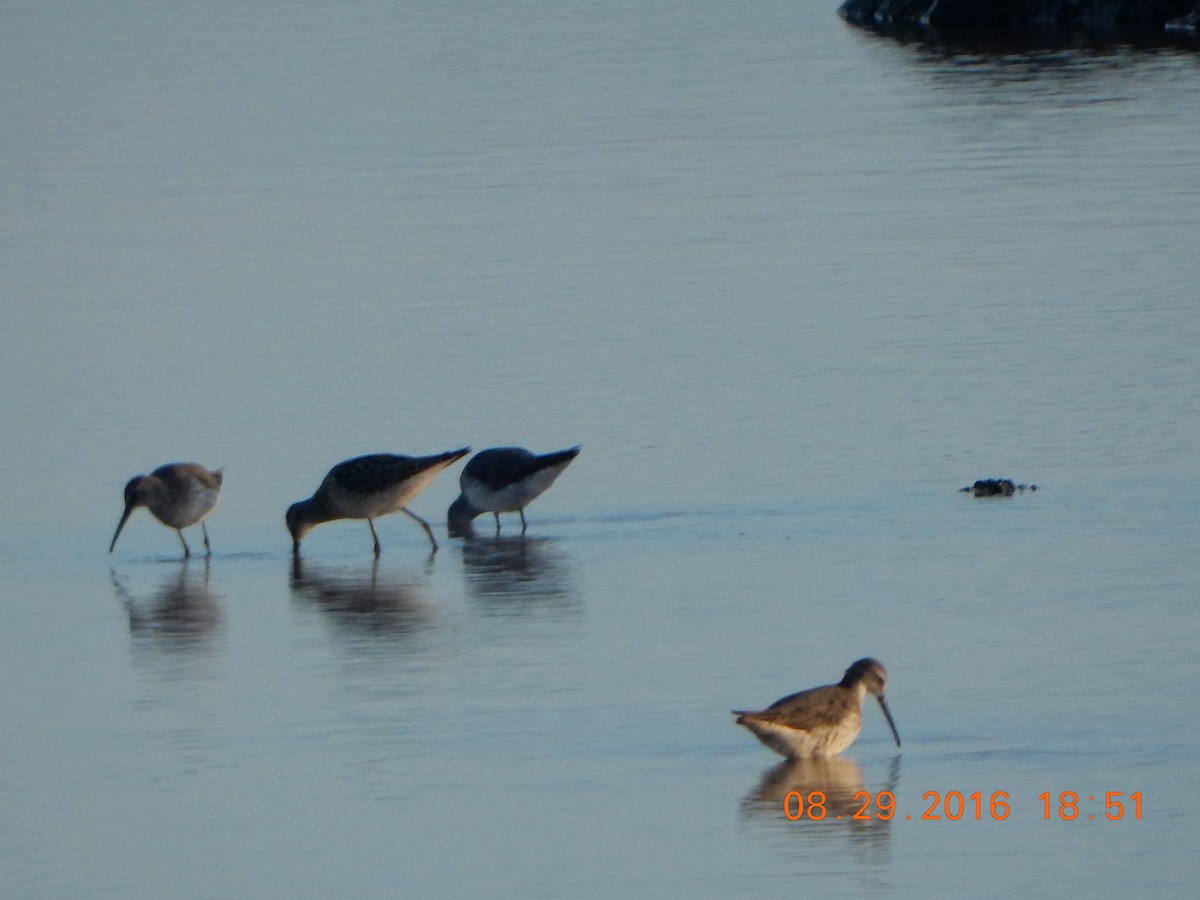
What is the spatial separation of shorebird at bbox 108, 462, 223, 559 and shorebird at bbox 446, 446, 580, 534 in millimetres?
1343

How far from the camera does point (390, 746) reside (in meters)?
9.79

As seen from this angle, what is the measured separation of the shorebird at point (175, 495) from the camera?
1370cm

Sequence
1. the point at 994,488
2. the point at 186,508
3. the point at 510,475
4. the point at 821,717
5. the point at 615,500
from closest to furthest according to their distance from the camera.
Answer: the point at 821,717 < the point at 994,488 < the point at 186,508 < the point at 510,475 < the point at 615,500

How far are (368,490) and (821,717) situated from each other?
4.99 metres

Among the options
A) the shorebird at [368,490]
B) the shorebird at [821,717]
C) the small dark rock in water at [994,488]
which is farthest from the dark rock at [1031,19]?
the shorebird at [821,717]

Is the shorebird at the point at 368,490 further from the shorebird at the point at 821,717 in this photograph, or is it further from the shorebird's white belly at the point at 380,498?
the shorebird at the point at 821,717

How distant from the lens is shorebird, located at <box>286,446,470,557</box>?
13.7m

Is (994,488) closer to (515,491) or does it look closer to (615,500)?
(615,500)

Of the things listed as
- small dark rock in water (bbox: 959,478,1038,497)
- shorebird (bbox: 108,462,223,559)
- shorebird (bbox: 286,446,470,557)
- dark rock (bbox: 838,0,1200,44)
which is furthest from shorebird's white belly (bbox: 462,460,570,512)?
dark rock (bbox: 838,0,1200,44)

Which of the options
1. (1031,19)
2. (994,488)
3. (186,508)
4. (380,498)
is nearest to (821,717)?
(994,488)

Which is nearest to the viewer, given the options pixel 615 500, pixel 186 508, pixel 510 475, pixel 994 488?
pixel 994 488

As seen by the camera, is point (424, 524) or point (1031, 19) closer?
point (424, 524)

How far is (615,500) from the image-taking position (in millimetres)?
14180

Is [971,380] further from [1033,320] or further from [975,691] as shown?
[975,691]
